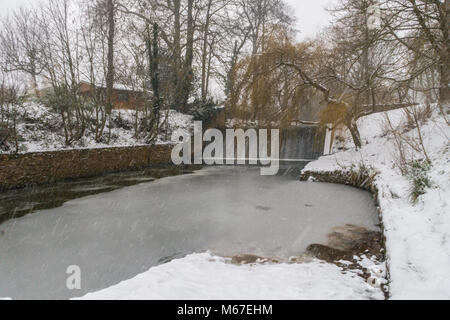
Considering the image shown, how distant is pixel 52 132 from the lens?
39.2ft

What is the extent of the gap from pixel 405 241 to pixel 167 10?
17.4m

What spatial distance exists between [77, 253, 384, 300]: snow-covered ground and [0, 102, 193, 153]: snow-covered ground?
8331 mm

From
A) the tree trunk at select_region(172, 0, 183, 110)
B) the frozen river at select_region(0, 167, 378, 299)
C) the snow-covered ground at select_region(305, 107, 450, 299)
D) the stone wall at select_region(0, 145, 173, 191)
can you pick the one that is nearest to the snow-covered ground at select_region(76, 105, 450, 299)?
the snow-covered ground at select_region(305, 107, 450, 299)

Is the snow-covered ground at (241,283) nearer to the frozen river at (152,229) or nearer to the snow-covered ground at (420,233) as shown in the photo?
the snow-covered ground at (420,233)

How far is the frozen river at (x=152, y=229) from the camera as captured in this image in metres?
4.42

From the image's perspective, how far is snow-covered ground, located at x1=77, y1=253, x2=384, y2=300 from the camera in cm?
329

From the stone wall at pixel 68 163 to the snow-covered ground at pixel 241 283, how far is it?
7620 millimetres

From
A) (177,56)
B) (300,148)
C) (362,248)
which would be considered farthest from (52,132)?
(300,148)

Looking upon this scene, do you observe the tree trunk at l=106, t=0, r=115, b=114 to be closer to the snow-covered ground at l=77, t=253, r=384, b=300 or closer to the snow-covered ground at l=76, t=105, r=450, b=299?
the snow-covered ground at l=76, t=105, r=450, b=299

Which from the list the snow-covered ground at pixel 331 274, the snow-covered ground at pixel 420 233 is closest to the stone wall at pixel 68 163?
the snow-covered ground at pixel 331 274

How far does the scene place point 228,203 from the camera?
8.35 metres

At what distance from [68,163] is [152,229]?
660 centimetres

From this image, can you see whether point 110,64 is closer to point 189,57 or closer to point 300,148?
point 189,57
